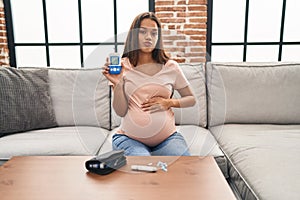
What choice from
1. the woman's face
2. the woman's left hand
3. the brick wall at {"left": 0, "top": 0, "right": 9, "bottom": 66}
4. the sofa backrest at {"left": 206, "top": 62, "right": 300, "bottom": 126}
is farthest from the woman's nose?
the brick wall at {"left": 0, "top": 0, "right": 9, "bottom": 66}

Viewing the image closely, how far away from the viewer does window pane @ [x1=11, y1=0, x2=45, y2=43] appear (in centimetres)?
240

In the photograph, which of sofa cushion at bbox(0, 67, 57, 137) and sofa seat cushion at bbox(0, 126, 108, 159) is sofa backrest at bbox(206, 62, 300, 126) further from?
sofa cushion at bbox(0, 67, 57, 137)

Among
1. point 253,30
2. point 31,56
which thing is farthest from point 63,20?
point 253,30

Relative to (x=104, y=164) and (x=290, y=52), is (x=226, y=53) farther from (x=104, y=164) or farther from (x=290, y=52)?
(x=104, y=164)

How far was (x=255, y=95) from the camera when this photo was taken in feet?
5.91

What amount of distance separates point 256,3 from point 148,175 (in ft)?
6.50

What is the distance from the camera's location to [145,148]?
50.0 inches

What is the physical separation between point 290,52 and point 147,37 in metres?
1.84

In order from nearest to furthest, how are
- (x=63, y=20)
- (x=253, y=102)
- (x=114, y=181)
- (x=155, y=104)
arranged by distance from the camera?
(x=114, y=181) < (x=155, y=104) < (x=253, y=102) < (x=63, y=20)

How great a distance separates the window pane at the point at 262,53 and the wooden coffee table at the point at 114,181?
5.25 ft

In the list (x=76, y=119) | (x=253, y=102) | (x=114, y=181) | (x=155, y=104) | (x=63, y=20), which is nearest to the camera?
(x=114, y=181)

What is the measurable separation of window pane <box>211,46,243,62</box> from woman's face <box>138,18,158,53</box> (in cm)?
136

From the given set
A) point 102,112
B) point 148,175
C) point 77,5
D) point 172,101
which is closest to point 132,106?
point 172,101

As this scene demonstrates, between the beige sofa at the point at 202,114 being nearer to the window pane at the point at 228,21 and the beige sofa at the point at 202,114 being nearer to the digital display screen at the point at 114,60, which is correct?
the digital display screen at the point at 114,60
